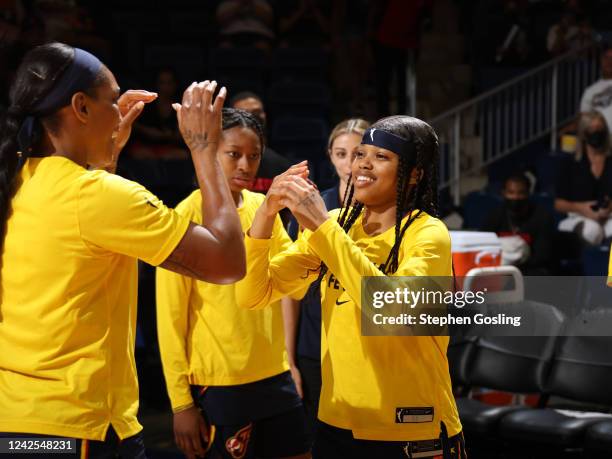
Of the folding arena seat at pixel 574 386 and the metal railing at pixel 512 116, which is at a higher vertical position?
the metal railing at pixel 512 116

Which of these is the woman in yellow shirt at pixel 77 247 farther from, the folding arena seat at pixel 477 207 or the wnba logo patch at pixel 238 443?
the folding arena seat at pixel 477 207

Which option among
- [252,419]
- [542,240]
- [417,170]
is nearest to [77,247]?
[417,170]

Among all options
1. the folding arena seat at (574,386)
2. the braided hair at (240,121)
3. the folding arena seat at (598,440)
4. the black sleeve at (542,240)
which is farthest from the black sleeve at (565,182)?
the braided hair at (240,121)

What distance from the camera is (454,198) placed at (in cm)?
987

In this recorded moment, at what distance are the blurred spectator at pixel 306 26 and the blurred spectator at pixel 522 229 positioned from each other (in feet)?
14.4

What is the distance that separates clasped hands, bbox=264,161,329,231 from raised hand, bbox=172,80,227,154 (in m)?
0.34

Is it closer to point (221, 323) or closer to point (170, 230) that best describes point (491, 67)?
point (221, 323)

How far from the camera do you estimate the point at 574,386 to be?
17.3 ft

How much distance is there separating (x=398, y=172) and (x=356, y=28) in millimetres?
9792

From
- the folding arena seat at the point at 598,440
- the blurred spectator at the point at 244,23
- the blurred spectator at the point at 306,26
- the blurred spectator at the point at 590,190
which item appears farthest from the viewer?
the blurred spectator at the point at 306,26

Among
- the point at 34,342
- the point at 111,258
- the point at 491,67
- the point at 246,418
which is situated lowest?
the point at 246,418

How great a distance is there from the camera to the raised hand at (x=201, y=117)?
2453 millimetres

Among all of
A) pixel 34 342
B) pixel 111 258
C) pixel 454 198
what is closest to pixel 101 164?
pixel 111 258

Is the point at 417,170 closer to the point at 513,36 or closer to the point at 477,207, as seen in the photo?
the point at 477,207
